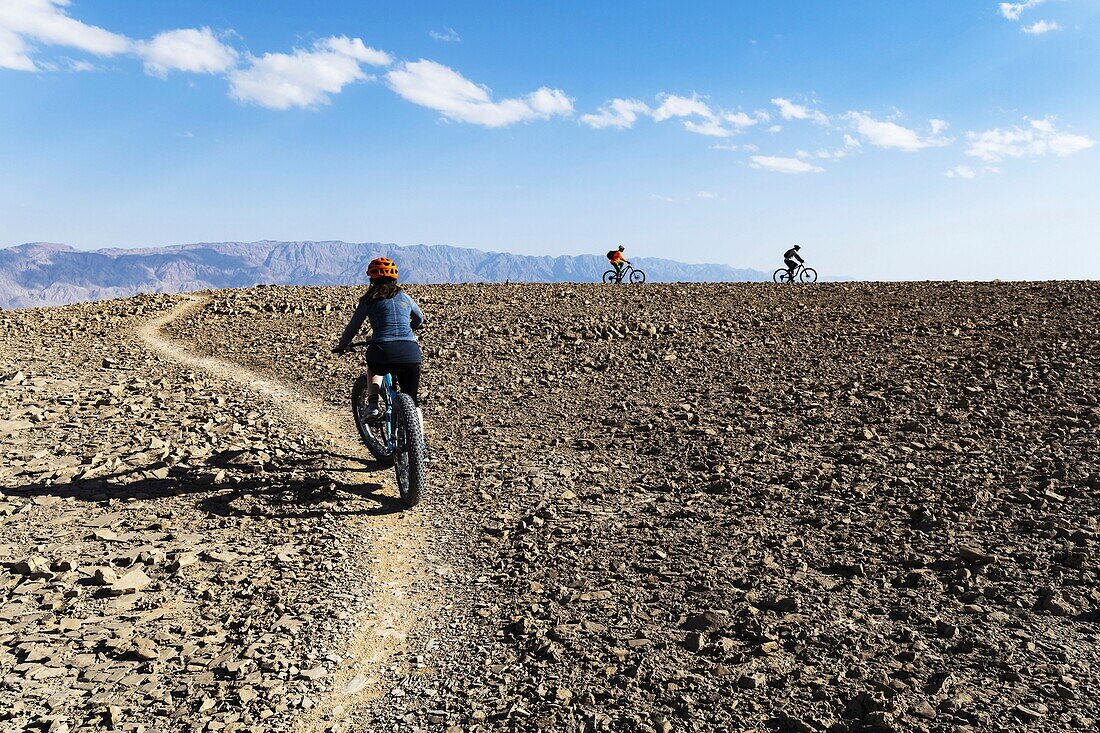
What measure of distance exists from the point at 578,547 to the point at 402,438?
7.89 ft

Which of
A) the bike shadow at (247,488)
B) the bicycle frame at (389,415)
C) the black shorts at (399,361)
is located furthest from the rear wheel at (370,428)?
the black shorts at (399,361)

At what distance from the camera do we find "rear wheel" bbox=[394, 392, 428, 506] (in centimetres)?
783

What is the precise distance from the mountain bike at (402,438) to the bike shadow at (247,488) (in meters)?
0.32

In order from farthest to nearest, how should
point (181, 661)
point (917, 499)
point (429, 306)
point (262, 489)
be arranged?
point (429, 306) → point (262, 489) → point (917, 499) → point (181, 661)

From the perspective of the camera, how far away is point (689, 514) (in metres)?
7.75

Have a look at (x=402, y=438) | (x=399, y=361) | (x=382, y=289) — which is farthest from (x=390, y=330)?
(x=402, y=438)

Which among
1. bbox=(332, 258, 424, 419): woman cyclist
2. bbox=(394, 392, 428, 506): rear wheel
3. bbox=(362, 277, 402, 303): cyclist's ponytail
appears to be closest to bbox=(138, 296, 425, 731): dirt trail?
bbox=(394, 392, 428, 506): rear wheel

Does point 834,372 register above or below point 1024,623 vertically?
above

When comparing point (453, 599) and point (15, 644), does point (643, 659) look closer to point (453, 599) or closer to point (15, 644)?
point (453, 599)

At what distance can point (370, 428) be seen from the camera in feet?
30.2

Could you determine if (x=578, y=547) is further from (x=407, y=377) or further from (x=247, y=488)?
(x=247, y=488)

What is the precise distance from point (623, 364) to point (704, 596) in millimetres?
9546

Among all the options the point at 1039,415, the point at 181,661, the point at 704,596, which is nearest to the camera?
the point at 181,661

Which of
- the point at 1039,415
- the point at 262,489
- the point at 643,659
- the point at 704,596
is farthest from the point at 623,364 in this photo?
the point at 643,659
